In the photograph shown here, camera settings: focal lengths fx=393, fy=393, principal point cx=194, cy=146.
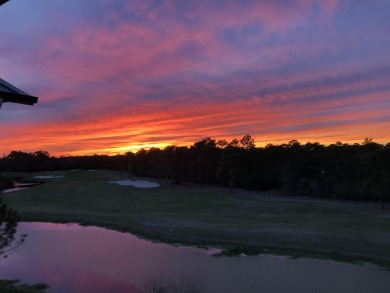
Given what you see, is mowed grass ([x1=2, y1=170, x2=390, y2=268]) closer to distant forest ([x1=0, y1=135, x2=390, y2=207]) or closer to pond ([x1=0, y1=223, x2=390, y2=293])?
pond ([x1=0, y1=223, x2=390, y2=293])

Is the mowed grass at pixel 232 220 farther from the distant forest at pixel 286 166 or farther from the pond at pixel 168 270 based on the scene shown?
the distant forest at pixel 286 166

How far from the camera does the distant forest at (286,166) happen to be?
4520cm

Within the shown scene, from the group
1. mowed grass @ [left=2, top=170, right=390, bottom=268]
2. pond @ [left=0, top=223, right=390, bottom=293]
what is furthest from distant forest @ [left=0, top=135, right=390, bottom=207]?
pond @ [left=0, top=223, right=390, bottom=293]

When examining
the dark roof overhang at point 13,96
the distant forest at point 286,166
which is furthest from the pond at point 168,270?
the distant forest at point 286,166

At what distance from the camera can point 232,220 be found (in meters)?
35.0

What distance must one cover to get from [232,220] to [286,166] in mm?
30016

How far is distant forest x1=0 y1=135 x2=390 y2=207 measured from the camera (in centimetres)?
4520

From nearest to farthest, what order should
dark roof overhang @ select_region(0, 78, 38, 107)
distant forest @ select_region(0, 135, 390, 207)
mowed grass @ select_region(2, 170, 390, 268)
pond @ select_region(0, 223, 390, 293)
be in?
dark roof overhang @ select_region(0, 78, 38, 107) → pond @ select_region(0, 223, 390, 293) → mowed grass @ select_region(2, 170, 390, 268) → distant forest @ select_region(0, 135, 390, 207)

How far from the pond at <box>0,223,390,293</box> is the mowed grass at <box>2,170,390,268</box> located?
80.0 inches

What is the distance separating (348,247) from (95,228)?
20.1m

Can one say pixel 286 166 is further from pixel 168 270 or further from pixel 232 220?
pixel 168 270

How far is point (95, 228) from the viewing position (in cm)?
3312

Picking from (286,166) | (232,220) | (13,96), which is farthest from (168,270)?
(286,166)

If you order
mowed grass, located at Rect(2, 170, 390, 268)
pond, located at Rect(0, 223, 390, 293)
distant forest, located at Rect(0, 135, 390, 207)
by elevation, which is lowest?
pond, located at Rect(0, 223, 390, 293)
